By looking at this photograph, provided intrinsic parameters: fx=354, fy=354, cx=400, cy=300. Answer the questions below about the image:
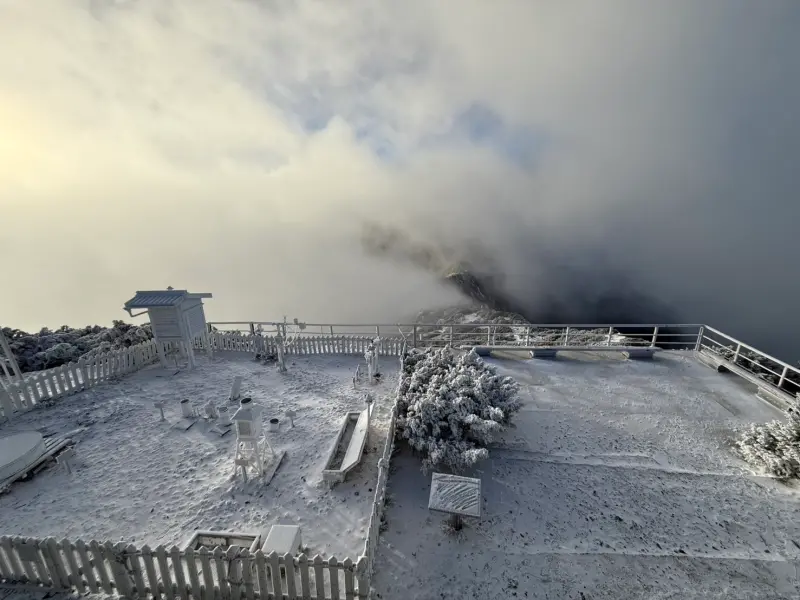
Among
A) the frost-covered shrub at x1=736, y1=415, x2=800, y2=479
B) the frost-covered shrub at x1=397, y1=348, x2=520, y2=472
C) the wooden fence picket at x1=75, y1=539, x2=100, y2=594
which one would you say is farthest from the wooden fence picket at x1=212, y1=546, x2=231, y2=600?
the frost-covered shrub at x1=736, y1=415, x2=800, y2=479

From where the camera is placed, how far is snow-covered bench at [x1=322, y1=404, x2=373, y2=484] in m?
6.89

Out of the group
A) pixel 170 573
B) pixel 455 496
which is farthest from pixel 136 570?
pixel 455 496

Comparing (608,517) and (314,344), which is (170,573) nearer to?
(608,517)

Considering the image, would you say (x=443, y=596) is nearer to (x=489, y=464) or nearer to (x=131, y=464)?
(x=489, y=464)

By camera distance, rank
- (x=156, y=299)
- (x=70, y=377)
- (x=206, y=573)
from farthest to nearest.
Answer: (x=156, y=299) → (x=70, y=377) → (x=206, y=573)

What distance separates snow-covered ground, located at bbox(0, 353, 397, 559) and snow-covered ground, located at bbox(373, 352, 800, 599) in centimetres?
107

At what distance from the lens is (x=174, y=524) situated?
6.12m

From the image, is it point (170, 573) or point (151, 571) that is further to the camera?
point (170, 573)

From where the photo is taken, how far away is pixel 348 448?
7680 mm

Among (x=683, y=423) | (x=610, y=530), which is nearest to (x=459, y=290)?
(x=683, y=423)

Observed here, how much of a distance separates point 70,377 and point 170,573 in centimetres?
923

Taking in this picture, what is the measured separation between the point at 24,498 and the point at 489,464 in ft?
29.9

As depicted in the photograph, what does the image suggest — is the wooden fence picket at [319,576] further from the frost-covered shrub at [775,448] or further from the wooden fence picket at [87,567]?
the frost-covered shrub at [775,448]

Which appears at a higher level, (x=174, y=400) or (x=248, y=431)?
(x=248, y=431)
